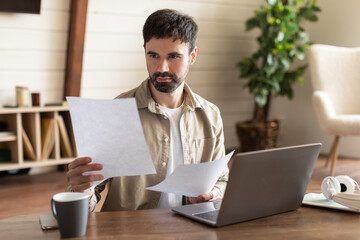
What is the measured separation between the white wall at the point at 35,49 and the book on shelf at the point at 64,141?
212 mm

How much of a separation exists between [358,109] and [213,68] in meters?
1.27

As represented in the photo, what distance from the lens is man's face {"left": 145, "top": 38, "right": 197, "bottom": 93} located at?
1.43 meters

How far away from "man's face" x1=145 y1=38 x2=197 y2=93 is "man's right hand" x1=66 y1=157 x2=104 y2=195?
380 millimetres

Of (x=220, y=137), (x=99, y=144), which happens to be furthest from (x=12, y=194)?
(x=99, y=144)

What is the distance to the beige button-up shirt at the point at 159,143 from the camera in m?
1.45

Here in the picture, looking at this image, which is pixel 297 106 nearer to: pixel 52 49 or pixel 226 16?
pixel 226 16

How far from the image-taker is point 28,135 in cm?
366

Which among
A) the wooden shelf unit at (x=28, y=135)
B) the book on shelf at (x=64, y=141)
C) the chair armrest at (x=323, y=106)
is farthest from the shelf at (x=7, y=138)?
the chair armrest at (x=323, y=106)

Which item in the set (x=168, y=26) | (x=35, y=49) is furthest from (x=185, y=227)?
(x=35, y=49)

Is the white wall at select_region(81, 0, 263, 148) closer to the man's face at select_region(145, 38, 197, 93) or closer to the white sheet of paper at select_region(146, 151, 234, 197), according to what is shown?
the man's face at select_region(145, 38, 197, 93)

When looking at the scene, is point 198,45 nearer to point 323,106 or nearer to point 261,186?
point 323,106

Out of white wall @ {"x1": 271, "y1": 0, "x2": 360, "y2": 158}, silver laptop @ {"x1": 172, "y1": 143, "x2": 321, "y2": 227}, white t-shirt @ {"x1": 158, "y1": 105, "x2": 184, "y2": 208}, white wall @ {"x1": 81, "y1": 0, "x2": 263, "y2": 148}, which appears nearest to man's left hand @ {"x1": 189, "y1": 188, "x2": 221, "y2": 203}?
silver laptop @ {"x1": 172, "y1": 143, "x2": 321, "y2": 227}

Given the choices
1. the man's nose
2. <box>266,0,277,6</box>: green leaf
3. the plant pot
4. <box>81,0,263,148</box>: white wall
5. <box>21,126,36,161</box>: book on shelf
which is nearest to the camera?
the man's nose

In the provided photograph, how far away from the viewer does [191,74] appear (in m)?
4.40
